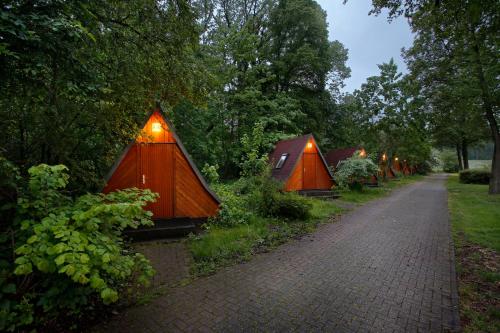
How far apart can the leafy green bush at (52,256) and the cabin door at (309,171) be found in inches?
535

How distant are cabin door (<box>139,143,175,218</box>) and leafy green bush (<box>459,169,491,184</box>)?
1270 inches

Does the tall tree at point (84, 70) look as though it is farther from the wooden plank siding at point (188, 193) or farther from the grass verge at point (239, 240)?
the grass verge at point (239, 240)

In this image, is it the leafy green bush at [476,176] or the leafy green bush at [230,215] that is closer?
the leafy green bush at [230,215]

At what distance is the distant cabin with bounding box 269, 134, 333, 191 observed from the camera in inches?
614

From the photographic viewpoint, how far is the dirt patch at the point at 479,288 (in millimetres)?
3713

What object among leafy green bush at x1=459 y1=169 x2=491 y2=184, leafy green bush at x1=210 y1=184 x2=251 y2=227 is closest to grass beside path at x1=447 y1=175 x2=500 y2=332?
leafy green bush at x1=210 y1=184 x2=251 y2=227

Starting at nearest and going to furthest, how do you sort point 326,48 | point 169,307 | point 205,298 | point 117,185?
1. point 169,307
2. point 205,298
3. point 117,185
4. point 326,48

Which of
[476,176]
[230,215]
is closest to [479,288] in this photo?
[230,215]

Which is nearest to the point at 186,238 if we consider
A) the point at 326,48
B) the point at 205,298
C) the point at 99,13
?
the point at 205,298

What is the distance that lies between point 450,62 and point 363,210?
39.6ft

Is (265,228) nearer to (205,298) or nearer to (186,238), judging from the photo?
(186,238)

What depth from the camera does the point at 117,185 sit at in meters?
7.82

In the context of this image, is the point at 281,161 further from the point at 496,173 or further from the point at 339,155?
the point at 496,173

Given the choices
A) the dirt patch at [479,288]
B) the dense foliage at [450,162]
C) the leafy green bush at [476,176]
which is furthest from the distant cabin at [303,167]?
the dense foliage at [450,162]
